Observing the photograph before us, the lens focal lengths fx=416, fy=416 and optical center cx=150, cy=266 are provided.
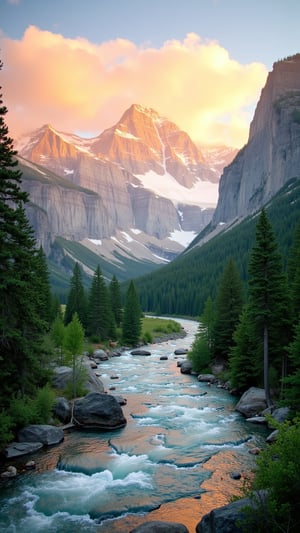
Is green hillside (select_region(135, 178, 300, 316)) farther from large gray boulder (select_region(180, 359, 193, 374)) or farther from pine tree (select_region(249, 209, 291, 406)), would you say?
pine tree (select_region(249, 209, 291, 406))

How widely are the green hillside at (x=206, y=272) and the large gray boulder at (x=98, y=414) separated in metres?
101

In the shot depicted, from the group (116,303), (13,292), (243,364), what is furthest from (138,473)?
(116,303)

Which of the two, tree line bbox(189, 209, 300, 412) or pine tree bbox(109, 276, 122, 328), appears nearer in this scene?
tree line bbox(189, 209, 300, 412)

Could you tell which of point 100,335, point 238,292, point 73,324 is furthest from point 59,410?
point 100,335

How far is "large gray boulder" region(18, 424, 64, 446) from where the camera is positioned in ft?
92.1

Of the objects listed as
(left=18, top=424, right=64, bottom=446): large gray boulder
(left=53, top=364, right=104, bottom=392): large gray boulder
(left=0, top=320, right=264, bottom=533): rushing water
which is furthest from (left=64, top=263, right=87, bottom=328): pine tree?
(left=18, top=424, right=64, bottom=446): large gray boulder

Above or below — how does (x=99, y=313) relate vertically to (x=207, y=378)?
above

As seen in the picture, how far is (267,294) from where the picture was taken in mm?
35906

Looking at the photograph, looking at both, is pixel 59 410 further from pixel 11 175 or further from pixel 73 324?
pixel 11 175

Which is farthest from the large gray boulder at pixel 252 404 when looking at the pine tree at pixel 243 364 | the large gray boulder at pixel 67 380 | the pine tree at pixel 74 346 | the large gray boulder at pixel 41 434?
the large gray boulder at pixel 41 434

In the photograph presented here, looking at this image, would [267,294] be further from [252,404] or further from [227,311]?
[227,311]

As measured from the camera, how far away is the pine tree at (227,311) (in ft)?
177

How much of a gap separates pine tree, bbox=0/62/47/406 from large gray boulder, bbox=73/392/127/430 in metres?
6.29

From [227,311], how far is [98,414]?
2656cm
